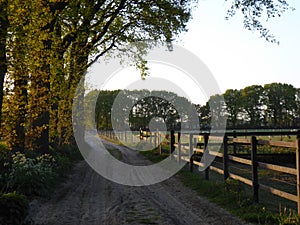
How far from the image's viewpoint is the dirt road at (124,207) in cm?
700

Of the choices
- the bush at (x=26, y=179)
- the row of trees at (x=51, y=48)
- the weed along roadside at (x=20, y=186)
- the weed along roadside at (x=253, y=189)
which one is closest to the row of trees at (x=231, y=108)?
the row of trees at (x=51, y=48)

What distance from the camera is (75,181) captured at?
12.2 metres

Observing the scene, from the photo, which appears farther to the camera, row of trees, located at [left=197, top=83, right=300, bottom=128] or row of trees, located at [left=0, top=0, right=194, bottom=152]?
row of trees, located at [left=197, top=83, right=300, bottom=128]

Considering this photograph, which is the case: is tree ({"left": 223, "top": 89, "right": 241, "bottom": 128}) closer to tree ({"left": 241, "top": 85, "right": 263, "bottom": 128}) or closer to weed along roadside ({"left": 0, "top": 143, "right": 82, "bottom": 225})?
tree ({"left": 241, "top": 85, "right": 263, "bottom": 128})

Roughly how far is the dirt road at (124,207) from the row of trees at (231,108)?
43.1 meters

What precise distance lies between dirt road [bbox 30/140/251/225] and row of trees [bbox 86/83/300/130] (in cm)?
4310

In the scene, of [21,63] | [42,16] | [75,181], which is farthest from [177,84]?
[21,63]

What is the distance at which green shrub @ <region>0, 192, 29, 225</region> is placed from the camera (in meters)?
6.38

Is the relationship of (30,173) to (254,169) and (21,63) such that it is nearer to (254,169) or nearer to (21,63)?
(21,63)

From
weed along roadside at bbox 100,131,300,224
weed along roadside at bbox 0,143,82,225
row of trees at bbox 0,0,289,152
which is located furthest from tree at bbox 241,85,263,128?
weed along roadside at bbox 0,143,82,225

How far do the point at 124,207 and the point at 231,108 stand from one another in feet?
274

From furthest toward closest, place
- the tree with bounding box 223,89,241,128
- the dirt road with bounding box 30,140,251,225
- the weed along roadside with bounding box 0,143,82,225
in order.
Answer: the tree with bounding box 223,89,241,128, the dirt road with bounding box 30,140,251,225, the weed along roadside with bounding box 0,143,82,225

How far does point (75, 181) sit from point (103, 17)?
10.1 meters

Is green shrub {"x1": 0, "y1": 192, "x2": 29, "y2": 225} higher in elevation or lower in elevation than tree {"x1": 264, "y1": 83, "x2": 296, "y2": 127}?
lower
